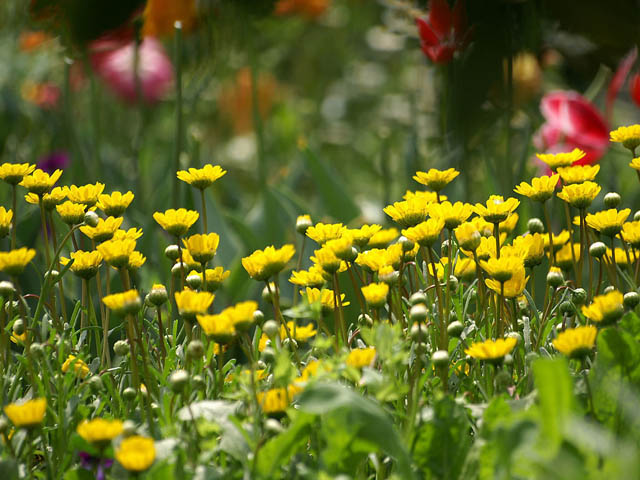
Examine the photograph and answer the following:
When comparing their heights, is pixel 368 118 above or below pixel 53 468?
below

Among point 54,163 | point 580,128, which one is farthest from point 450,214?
point 54,163

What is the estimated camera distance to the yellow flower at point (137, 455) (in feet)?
1.37

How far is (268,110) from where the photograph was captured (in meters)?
2.84

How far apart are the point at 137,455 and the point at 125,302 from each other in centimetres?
14

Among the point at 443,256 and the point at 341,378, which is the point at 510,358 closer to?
the point at 341,378

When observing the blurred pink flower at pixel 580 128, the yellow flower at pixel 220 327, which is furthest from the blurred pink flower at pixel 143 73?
the yellow flower at pixel 220 327

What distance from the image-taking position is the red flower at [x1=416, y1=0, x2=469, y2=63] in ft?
2.60

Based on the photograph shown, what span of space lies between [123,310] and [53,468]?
0.11 meters

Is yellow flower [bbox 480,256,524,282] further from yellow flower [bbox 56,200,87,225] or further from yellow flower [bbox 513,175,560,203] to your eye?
yellow flower [bbox 56,200,87,225]

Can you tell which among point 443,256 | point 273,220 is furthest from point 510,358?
point 273,220

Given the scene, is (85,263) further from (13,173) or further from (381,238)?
(381,238)

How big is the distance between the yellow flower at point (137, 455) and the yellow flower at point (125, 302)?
0.12 m

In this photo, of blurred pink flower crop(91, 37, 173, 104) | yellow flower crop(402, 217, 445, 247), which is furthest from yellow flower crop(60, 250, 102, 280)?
blurred pink flower crop(91, 37, 173, 104)

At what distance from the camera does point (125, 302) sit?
1.76 feet
